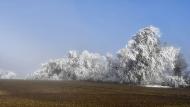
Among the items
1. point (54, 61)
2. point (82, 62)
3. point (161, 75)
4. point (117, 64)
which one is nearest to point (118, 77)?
→ point (117, 64)

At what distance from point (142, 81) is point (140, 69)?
2.73 m

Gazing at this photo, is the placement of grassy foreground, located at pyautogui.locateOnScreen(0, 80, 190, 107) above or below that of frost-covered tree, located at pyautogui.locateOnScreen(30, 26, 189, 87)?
below

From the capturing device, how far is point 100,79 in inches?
3989

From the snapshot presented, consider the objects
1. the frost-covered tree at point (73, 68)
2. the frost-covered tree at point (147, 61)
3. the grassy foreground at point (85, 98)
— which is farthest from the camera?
the frost-covered tree at point (73, 68)

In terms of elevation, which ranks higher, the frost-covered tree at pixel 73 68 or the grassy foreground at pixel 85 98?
the frost-covered tree at pixel 73 68

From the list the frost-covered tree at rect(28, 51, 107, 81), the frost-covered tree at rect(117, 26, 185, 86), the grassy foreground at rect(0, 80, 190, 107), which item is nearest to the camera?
the grassy foreground at rect(0, 80, 190, 107)

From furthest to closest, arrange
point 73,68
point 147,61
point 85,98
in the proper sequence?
point 73,68 < point 147,61 < point 85,98

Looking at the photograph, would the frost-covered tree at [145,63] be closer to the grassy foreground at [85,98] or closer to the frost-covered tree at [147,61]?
the frost-covered tree at [147,61]

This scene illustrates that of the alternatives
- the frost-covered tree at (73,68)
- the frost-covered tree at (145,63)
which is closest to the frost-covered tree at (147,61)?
the frost-covered tree at (145,63)

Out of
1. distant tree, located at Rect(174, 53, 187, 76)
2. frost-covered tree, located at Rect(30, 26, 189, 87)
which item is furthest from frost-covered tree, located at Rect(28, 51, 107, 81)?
distant tree, located at Rect(174, 53, 187, 76)

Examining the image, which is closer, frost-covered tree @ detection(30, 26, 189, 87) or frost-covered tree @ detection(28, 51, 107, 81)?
frost-covered tree @ detection(30, 26, 189, 87)

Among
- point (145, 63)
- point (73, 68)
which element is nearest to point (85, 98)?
point (145, 63)

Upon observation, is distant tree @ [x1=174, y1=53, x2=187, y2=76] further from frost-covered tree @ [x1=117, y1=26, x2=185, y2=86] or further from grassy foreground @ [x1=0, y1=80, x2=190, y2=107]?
grassy foreground @ [x1=0, y1=80, x2=190, y2=107]

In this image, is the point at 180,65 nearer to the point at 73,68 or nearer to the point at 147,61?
the point at 147,61
